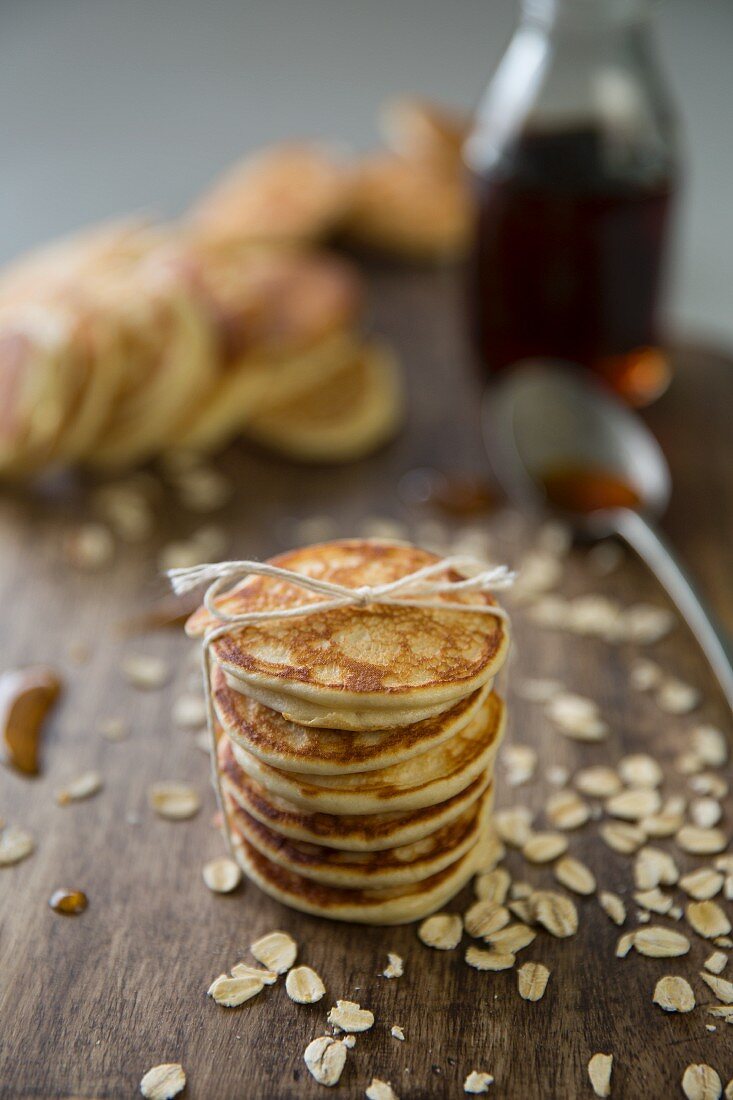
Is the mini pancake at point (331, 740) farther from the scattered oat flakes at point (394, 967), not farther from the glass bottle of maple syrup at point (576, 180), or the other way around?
the glass bottle of maple syrup at point (576, 180)

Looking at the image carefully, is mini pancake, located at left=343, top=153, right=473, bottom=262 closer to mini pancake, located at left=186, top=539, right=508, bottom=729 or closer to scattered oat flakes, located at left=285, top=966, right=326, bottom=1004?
mini pancake, located at left=186, top=539, right=508, bottom=729

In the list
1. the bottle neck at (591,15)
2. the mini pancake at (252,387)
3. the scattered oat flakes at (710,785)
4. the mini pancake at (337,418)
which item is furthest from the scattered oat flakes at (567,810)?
the bottle neck at (591,15)

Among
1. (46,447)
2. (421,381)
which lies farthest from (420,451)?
(46,447)

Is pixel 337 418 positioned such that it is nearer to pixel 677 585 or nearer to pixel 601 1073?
pixel 677 585

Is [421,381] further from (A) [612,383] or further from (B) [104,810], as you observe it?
(B) [104,810]

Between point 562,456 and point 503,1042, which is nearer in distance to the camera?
point 503,1042

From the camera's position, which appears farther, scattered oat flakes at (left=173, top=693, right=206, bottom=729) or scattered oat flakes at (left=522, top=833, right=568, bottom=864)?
scattered oat flakes at (left=173, top=693, right=206, bottom=729)

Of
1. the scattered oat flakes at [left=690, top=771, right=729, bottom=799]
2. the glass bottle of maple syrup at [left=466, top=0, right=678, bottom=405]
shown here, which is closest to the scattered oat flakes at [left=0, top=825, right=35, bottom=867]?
the scattered oat flakes at [left=690, top=771, right=729, bottom=799]
